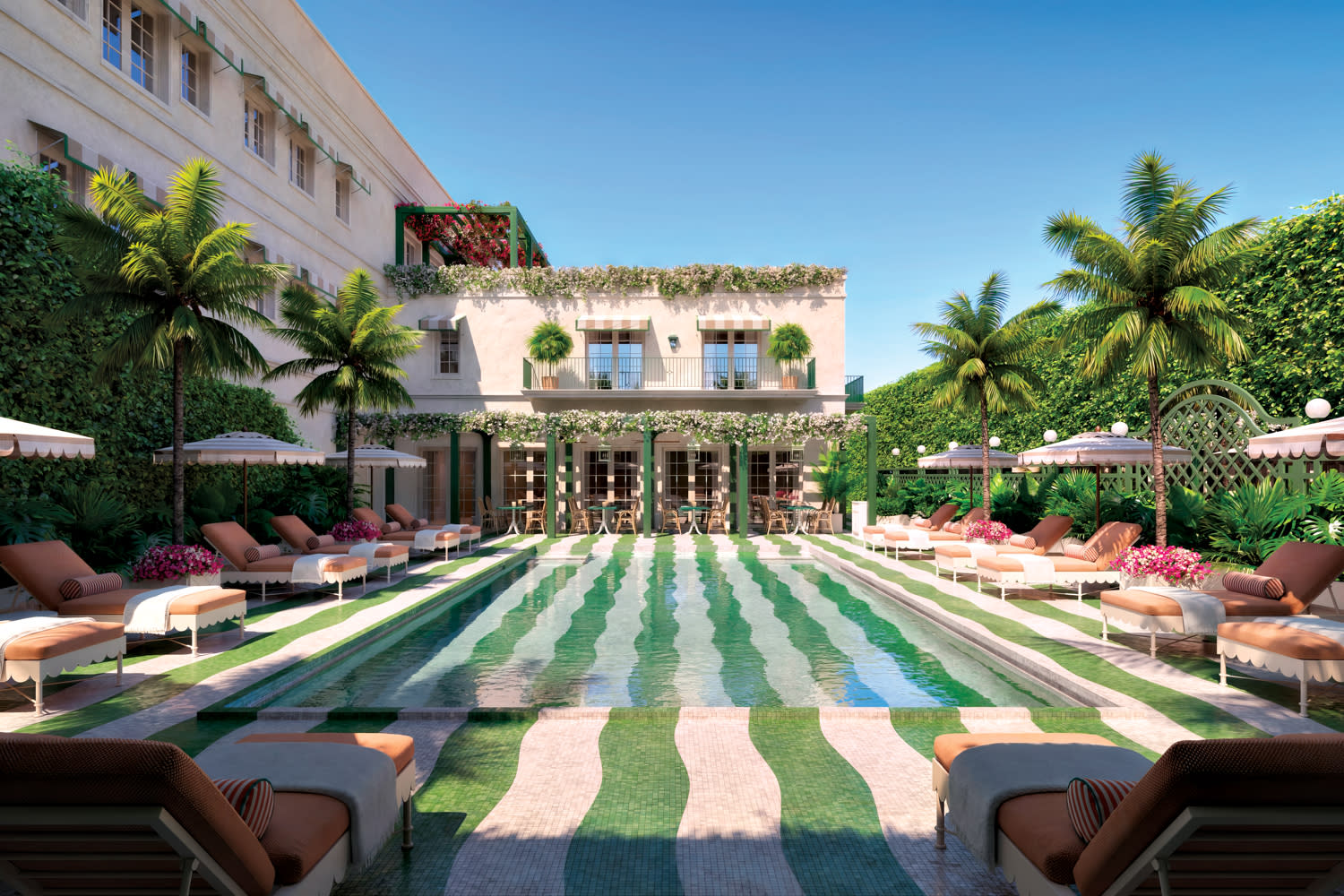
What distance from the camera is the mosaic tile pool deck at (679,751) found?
3.05 m

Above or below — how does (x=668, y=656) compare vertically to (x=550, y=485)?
below

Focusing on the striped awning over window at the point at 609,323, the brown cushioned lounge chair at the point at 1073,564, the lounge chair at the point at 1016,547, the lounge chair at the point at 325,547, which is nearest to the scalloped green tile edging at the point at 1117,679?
the brown cushioned lounge chair at the point at 1073,564

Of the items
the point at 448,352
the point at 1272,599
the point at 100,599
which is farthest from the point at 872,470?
the point at 100,599

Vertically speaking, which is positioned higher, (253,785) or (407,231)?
(407,231)

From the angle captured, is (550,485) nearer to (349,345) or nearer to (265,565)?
(349,345)

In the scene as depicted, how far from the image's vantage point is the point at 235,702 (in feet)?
16.4

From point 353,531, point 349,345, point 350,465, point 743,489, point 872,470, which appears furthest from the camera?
point 743,489

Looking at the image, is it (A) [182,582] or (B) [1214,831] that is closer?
(B) [1214,831]

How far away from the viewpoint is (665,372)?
2189 centimetres

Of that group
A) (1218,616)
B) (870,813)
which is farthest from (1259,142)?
(870,813)

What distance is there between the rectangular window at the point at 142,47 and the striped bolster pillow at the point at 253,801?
1372 centimetres

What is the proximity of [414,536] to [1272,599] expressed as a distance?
42.0ft

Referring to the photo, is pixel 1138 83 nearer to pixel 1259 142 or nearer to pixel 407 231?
pixel 1259 142

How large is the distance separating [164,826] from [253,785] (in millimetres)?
443
